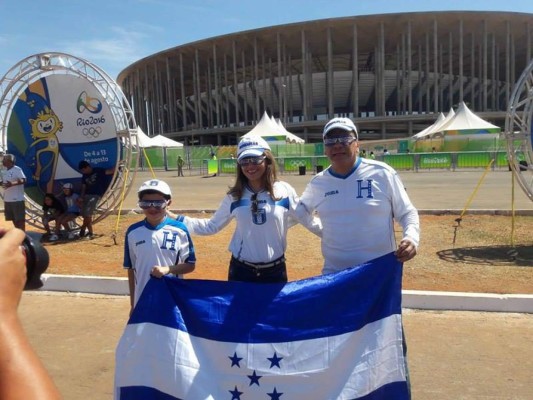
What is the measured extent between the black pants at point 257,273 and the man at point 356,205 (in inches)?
16.8

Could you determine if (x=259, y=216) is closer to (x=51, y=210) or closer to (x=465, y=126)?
(x=51, y=210)

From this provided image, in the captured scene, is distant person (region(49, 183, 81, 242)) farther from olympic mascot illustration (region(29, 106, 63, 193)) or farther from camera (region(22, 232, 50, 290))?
camera (region(22, 232, 50, 290))

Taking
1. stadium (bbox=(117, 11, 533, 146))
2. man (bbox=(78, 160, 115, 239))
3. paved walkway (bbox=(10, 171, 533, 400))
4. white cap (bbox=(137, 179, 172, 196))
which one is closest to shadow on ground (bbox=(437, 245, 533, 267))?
paved walkway (bbox=(10, 171, 533, 400))

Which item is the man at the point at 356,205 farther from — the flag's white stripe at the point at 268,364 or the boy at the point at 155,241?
the boy at the point at 155,241

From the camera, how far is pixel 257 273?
3551mm

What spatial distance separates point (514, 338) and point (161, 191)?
3.76 m

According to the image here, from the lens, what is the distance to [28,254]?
1.29 metres

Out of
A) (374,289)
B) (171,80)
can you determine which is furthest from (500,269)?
(171,80)

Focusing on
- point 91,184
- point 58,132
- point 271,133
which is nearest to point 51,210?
point 91,184

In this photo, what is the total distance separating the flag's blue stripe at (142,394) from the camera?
9.65 ft

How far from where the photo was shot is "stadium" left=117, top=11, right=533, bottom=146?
206 feet

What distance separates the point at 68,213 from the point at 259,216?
8.62 m

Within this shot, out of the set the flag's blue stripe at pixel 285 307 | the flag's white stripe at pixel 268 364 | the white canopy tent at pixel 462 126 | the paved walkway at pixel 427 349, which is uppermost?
the white canopy tent at pixel 462 126

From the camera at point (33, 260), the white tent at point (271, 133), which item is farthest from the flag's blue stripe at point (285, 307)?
the white tent at point (271, 133)
